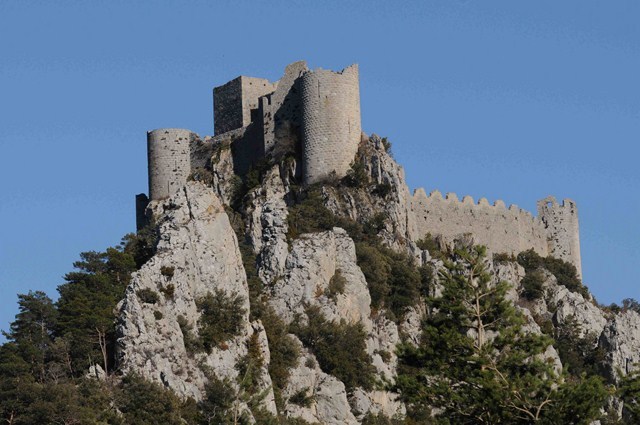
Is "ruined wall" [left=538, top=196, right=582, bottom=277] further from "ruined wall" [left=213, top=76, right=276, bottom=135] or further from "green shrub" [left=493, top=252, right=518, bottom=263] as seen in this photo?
"ruined wall" [left=213, top=76, right=276, bottom=135]

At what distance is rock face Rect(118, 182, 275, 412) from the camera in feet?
191

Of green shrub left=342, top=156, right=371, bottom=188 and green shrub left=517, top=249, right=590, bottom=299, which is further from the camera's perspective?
green shrub left=517, top=249, right=590, bottom=299

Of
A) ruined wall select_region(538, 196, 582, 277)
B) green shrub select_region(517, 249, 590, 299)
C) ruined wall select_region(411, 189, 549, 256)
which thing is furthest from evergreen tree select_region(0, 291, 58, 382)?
ruined wall select_region(538, 196, 582, 277)

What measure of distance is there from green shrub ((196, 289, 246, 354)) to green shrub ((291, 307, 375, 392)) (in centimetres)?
502

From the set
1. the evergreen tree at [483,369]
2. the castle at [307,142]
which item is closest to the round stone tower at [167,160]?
the castle at [307,142]

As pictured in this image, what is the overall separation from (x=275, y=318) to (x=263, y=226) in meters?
6.44

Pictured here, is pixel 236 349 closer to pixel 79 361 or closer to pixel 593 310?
pixel 79 361

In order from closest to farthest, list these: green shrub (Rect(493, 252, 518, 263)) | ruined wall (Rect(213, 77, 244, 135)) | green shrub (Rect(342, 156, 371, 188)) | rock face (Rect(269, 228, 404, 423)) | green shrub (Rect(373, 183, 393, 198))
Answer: rock face (Rect(269, 228, 404, 423)) → green shrub (Rect(342, 156, 371, 188)) → green shrub (Rect(373, 183, 393, 198)) → ruined wall (Rect(213, 77, 244, 135)) → green shrub (Rect(493, 252, 518, 263))

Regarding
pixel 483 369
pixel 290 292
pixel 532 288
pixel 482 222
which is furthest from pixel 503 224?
pixel 483 369

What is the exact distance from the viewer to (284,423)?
59.9 m

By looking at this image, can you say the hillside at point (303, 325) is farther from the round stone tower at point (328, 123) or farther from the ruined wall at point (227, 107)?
the ruined wall at point (227, 107)

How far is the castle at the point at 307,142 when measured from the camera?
7638 centimetres

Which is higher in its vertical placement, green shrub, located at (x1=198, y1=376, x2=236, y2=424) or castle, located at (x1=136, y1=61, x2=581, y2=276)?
castle, located at (x1=136, y1=61, x2=581, y2=276)

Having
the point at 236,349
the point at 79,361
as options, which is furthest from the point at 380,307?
the point at 79,361
